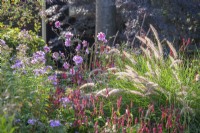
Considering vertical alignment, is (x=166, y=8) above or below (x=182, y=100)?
above

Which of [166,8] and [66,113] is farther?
[166,8]

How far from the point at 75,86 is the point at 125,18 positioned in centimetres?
437

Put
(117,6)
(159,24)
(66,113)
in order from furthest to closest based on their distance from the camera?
(117,6) → (159,24) → (66,113)

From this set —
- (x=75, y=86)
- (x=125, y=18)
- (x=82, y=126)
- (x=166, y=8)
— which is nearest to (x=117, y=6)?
(x=125, y=18)

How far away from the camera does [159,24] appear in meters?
9.88

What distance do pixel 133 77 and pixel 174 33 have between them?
488 cm

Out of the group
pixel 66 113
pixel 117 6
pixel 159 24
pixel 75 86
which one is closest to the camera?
pixel 66 113

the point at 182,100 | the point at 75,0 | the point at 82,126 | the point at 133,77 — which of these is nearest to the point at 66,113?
the point at 82,126

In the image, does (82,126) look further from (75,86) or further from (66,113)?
(75,86)

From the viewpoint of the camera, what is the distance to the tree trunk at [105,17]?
405 inches

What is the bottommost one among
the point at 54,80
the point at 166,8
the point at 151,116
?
the point at 151,116

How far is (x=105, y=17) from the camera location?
1037 cm

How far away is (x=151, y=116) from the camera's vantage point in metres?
5.42

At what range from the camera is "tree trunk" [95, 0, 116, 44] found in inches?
A: 405
